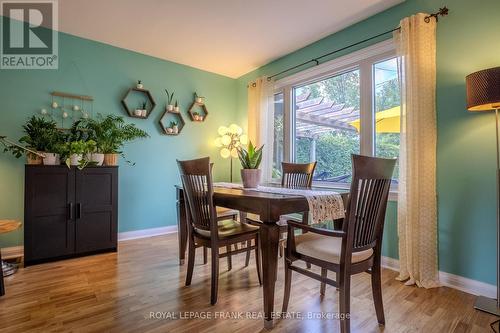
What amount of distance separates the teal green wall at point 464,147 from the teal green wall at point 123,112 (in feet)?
9.61

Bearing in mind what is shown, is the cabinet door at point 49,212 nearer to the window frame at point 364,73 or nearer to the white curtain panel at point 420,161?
the window frame at point 364,73

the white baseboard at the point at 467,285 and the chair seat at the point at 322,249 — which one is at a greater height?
the chair seat at the point at 322,249

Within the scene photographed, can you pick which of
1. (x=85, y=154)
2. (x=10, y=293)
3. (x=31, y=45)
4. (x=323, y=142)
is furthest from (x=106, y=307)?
(x=31, y=45)

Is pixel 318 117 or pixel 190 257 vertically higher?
pixel 318 117

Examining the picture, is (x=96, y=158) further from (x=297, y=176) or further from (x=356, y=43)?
(x=356, y=43)

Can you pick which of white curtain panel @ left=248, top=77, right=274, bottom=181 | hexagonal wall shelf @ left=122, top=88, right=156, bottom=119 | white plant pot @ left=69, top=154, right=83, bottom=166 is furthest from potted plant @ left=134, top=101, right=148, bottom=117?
white curtain panel @ left=248, top=77, right=274, bottom=181

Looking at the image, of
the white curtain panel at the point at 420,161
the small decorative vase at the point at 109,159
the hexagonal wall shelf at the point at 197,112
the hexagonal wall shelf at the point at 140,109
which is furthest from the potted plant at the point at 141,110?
the white curtain panel at the point at 420,161

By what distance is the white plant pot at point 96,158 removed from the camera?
269 cm

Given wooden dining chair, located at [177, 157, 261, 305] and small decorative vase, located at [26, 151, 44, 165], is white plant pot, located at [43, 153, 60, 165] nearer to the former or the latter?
small decorative vase, located at [26, 151, 44, 165]

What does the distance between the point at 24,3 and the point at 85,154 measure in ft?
5.15

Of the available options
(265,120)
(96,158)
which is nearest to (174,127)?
(96,158)

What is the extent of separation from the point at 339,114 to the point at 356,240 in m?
1.98

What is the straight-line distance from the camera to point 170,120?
3736mm

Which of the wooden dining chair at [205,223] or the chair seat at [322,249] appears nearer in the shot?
the chair seat at [322,249]
